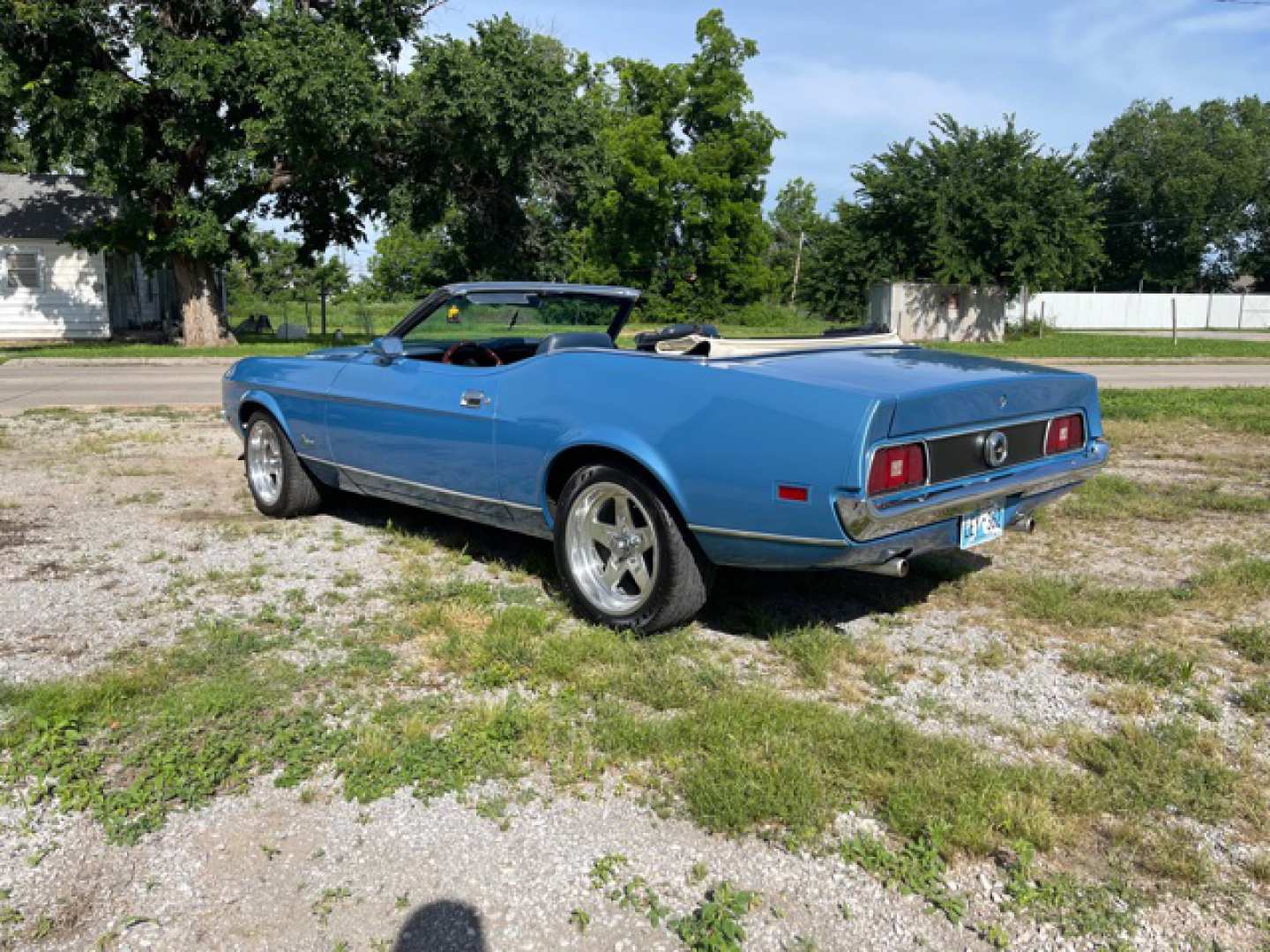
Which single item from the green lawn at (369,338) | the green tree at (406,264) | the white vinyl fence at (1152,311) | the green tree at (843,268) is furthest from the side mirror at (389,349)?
the white vinyl fence at (1152,311)

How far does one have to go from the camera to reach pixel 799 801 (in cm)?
292

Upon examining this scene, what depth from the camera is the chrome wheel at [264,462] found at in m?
6.40

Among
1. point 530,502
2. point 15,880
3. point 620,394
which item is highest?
Result: point 620,394

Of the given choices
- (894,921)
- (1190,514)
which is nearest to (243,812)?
(894,921)

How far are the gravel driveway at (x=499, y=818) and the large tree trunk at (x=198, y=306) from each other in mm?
19947

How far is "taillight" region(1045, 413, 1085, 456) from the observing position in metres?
4.55

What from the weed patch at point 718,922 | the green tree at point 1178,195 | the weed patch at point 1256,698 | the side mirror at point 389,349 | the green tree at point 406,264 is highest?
the green tree at point 1178,195

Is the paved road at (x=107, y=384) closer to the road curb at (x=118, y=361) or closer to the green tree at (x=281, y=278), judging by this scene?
the road curb at (x=118, y=361)

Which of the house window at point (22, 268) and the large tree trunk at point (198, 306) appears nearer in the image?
the large tree trunk at point (198, 306)

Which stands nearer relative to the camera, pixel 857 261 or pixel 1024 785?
pixel 1024 785

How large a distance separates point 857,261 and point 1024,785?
112 ft

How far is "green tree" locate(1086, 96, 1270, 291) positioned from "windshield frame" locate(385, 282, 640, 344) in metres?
71.6

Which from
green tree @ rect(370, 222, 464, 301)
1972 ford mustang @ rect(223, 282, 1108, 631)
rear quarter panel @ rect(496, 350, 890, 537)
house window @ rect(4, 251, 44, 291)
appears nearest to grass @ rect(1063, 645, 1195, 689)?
1972 ford mustang @ rect(223, 282, 1108, 631)

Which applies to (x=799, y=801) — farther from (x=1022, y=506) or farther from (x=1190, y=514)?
(x=1190, y=514)
